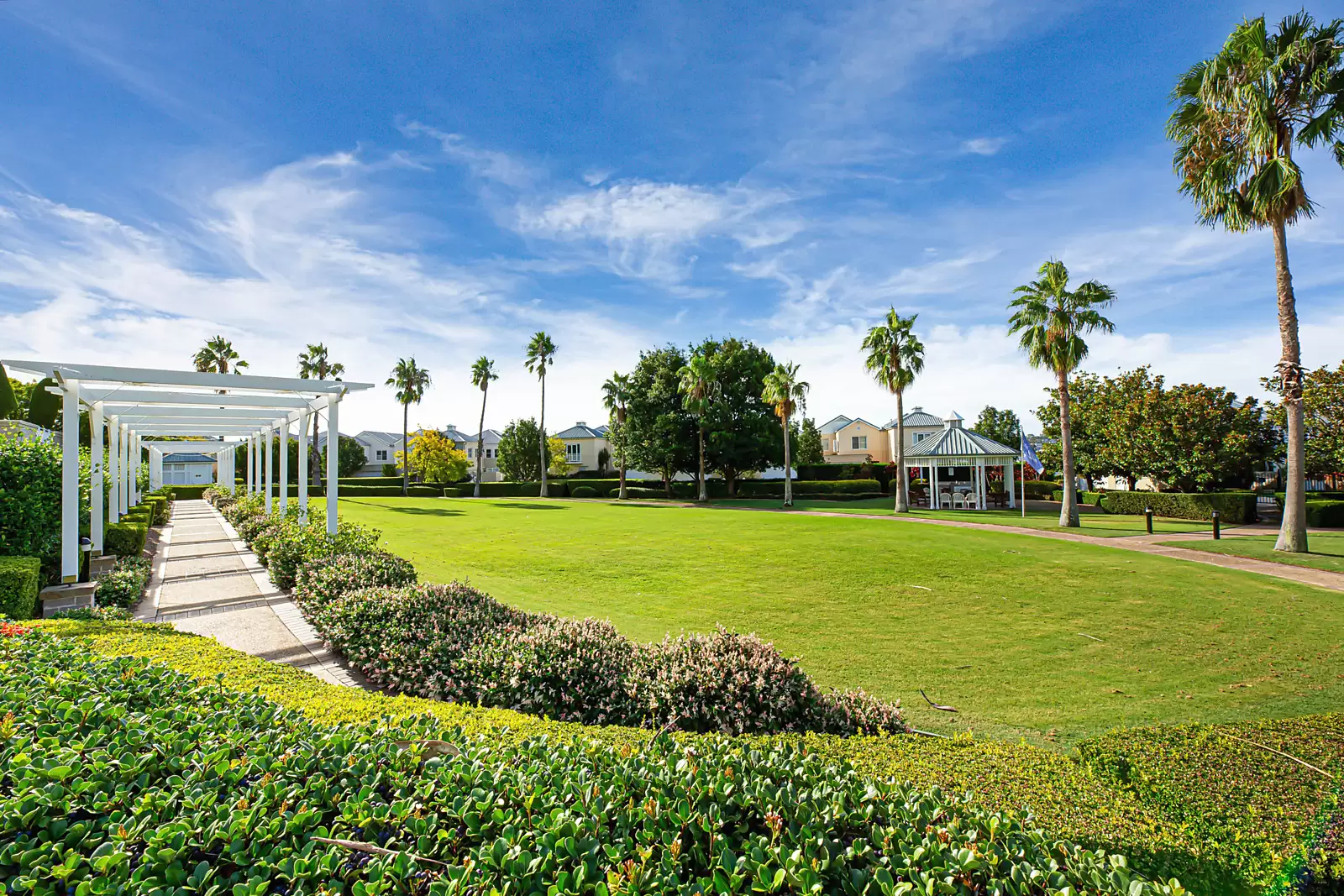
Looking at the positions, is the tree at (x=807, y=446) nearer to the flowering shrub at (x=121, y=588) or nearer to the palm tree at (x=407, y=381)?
the palm tree at (x=407, y=381)

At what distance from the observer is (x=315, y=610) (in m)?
7.32

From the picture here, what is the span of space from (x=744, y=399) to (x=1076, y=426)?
19.7 m

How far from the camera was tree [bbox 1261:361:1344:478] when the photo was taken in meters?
23.8

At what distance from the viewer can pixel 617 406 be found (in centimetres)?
4438

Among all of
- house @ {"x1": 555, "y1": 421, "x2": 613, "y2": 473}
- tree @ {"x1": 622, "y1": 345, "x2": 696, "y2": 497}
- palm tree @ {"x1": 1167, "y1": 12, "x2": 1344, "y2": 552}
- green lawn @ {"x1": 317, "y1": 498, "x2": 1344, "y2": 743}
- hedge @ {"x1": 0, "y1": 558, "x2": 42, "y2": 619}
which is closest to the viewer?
green lawn @ {"x1": 317, "y1": 498, "x2": 1344, "y2": 743}

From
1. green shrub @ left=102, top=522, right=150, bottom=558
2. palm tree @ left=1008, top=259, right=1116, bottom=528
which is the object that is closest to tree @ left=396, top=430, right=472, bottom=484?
green shrub @ left=102, top=522, right=150, bottom=558

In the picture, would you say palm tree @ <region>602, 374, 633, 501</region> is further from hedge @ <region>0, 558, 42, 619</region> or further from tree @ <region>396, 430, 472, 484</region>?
hedge @ <region>0, 558, 42, 619</region>

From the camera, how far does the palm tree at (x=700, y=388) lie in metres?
37.7

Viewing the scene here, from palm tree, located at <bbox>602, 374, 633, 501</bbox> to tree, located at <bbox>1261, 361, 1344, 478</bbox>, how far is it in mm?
33057

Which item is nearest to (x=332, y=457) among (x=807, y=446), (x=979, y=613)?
(x=979, y=613)

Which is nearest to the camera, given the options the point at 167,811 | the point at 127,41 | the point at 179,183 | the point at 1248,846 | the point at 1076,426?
the point at 167,811

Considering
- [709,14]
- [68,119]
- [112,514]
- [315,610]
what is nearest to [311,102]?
[68,119]

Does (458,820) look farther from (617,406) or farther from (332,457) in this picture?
(617,406)

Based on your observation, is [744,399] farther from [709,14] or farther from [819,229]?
[709,14]
